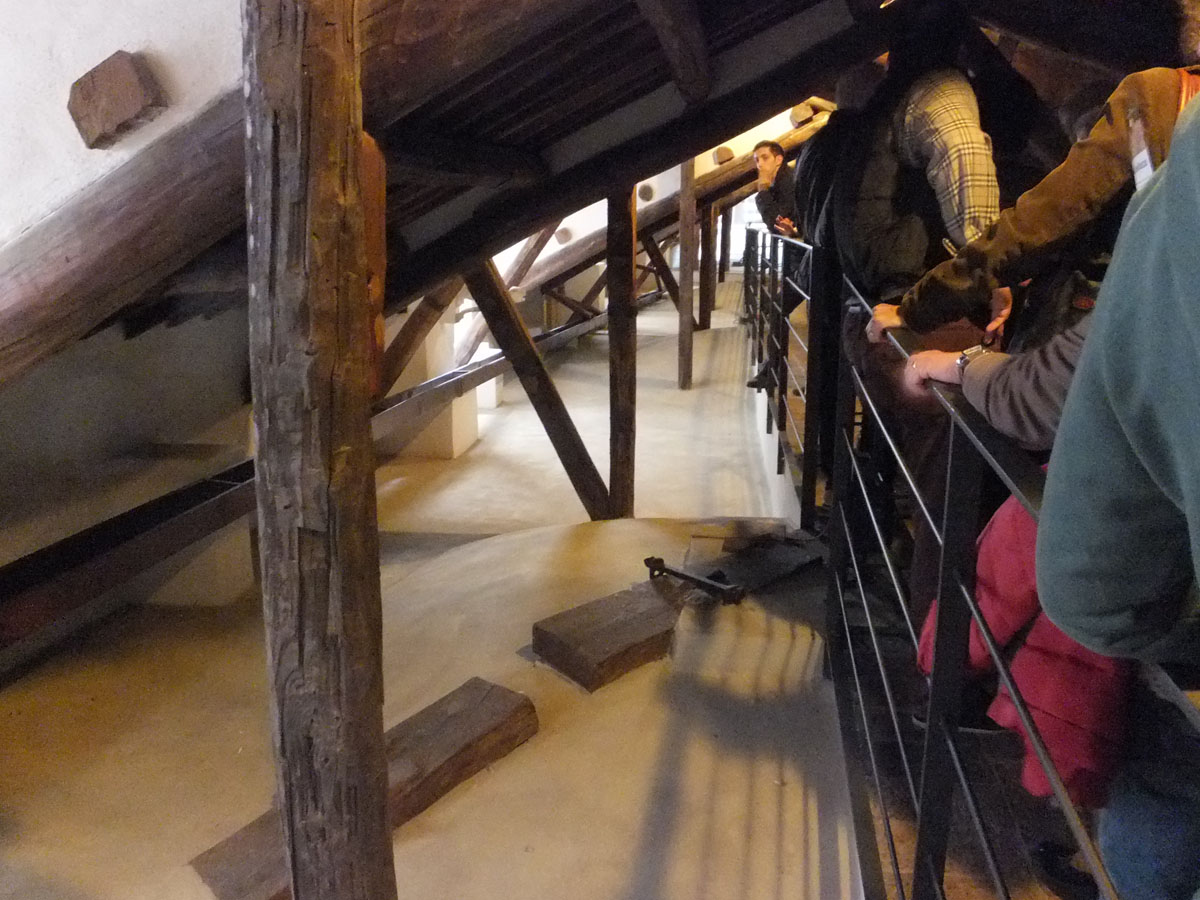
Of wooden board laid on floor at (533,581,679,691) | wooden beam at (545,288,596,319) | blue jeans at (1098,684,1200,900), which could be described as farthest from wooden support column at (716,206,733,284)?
blue jeans at (1098,684,1200,900)

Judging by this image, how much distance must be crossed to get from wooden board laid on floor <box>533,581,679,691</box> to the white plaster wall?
150cm

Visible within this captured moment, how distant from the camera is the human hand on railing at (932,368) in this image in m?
1.10

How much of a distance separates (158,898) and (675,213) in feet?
21.3

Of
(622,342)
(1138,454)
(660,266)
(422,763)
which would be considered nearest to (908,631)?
(422,763)

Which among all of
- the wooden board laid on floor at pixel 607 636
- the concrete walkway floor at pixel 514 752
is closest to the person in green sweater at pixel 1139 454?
the concrete walkway floor at pixel 514 752

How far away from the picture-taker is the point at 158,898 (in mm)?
1780

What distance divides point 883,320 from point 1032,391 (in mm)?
Result: 590

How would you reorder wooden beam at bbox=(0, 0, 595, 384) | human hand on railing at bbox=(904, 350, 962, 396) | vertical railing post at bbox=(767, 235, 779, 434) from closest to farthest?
human hand on railing at bbox=(904, 350, 962, 396)
wooden beam at bbox=(0, 0, 595, 384)
vertical railing post at bbox=(767, 235, 779, 434)

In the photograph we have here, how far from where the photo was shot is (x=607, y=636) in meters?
2.30

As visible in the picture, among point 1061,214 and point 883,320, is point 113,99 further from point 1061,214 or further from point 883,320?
point 1061,214

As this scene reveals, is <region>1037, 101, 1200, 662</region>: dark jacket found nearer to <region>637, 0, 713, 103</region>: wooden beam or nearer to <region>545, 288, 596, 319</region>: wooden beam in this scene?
<region>637, 0, 713, 103</region>: wooden beam

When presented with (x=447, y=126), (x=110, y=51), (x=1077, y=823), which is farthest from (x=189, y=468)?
(x=1077, y=823)

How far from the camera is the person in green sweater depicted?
41 cm

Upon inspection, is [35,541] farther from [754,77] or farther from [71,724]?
[754,77]
